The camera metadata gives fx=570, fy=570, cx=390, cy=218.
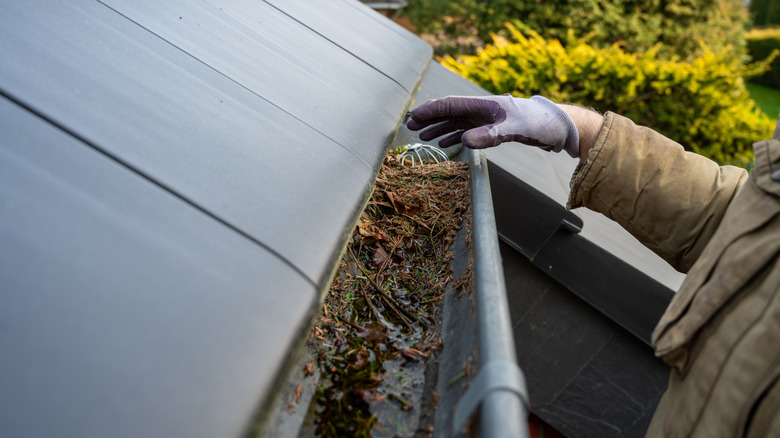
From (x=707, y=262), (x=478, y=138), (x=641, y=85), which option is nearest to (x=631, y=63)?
(x=641, y=85)

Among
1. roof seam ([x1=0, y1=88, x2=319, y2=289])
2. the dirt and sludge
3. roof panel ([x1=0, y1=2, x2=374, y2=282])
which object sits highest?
roof panel ([x1=0, y1=2, x2=374, y2=282])

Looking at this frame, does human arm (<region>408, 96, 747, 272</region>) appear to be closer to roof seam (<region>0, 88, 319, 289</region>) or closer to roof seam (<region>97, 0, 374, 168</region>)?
roof seam (<region>97, 0, 374, 168</region>)

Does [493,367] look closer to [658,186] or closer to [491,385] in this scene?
[491,385]

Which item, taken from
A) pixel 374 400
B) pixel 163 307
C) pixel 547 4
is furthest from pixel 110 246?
pixel 547 4

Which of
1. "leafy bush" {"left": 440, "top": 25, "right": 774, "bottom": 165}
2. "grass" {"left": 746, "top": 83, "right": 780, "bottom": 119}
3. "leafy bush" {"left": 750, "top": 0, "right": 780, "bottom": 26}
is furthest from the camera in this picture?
"leafy bush" {"left": 750, "top": 0, "right": 780, "bottom": 26}

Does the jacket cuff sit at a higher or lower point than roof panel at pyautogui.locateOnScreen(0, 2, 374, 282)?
higher

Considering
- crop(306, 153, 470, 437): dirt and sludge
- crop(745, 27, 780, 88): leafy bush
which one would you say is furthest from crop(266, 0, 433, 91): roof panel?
crop(745, 27, 780, 88): leafy bush

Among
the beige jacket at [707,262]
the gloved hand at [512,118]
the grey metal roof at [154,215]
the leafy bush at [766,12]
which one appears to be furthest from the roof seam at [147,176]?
the leafy bush at [766,12]

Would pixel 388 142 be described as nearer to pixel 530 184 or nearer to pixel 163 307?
pixel 530 184

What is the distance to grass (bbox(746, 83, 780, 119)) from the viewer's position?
14403 millimetres

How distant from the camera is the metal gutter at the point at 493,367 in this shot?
825 mm

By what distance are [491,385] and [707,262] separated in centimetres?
96

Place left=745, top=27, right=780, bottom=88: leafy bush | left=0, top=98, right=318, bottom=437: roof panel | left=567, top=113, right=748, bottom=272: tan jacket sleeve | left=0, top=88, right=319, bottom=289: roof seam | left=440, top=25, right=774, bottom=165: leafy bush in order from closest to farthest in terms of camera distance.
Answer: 1. left=0, top=98, right=318, bottom=437: roof panel
2. left=0, top=88, right=319, bottom=289: roof seam
3. left=567, top=113, right=748, bottom=272: tan jacket sleeve
4. left=440, top=25, right=774, bottom=165: leafy bush
5. left=745, top=27, right=780, bottom=88: leafy bush

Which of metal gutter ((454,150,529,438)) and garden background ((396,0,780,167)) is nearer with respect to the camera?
metal gutter ((454,150,529,438))
